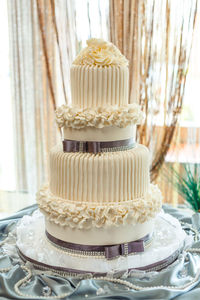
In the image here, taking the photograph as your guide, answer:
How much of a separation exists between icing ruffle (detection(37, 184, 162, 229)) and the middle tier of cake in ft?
0.16

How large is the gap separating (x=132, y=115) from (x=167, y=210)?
4.69 feet

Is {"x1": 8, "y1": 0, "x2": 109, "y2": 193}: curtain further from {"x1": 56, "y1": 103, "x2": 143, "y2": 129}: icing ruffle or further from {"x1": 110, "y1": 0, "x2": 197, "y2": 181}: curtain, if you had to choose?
{"x1": 56, "y1": 103, "x2": 143, "y2": 129}: icing ruffle

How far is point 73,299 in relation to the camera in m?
2.23

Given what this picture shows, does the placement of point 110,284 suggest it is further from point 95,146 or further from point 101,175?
point 95,146

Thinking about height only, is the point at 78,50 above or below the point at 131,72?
above

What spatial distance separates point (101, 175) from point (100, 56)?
739 mm

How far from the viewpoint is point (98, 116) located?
241cm

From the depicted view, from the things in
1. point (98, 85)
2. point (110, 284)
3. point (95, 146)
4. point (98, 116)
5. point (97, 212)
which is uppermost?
point (98, 85)

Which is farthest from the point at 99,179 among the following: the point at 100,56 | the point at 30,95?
the point at 30,95

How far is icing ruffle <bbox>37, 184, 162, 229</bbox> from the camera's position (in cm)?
244

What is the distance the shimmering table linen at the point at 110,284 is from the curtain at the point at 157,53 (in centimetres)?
182

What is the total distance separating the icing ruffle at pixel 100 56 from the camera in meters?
2.48

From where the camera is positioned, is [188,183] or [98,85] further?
[188,183]

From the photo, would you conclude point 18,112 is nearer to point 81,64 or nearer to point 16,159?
point 16,159
